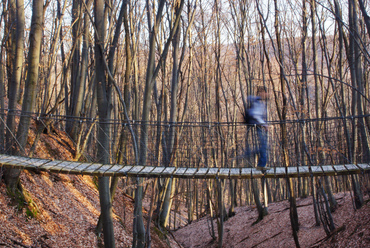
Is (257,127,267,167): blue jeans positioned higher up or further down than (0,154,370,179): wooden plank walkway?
higher up

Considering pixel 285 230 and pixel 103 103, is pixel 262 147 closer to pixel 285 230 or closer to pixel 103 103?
pixel 103 103

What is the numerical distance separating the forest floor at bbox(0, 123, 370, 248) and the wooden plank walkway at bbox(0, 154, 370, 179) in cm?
55

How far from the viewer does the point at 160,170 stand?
290cm

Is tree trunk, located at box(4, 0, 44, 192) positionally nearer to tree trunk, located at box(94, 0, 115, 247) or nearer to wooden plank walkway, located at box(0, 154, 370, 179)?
wooden plank walkway, located at box(0, 154, 370, 179)

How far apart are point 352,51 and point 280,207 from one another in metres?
3.31

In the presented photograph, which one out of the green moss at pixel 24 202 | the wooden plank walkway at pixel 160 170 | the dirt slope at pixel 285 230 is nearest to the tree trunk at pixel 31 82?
the green moss at pixel 24 202

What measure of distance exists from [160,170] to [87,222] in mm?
1817

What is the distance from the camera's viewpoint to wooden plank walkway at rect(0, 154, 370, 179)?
2672 mm

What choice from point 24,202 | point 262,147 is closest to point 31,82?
point 24,202

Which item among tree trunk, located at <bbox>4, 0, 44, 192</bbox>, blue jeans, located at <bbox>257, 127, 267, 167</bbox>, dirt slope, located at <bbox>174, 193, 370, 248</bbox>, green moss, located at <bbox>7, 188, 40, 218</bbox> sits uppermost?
tree trunk, located at <bbox>4, 0, 44, 192</bbox>

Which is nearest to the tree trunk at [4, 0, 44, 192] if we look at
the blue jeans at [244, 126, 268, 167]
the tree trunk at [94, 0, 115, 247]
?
the tree trunk at [94, 0, 115, 247]

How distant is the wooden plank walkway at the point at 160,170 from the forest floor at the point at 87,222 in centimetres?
55

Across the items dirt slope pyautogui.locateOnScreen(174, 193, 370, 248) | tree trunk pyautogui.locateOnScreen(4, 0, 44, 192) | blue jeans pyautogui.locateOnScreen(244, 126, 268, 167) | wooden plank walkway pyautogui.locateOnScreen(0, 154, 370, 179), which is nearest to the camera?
wooden plank walkway pyautogui.locateOnScreen(0, 154, 370, 179)

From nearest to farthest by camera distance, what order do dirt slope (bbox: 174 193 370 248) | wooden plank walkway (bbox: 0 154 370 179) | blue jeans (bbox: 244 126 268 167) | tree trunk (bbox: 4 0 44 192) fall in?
wooden plank walkway (bbox: 0 154 370 179)
blue jeans (bbox: 244 126 268 167)
tree trunk (bbox: 4 0 44 192)
dirt slope (bbox: 174 193 370 248)
